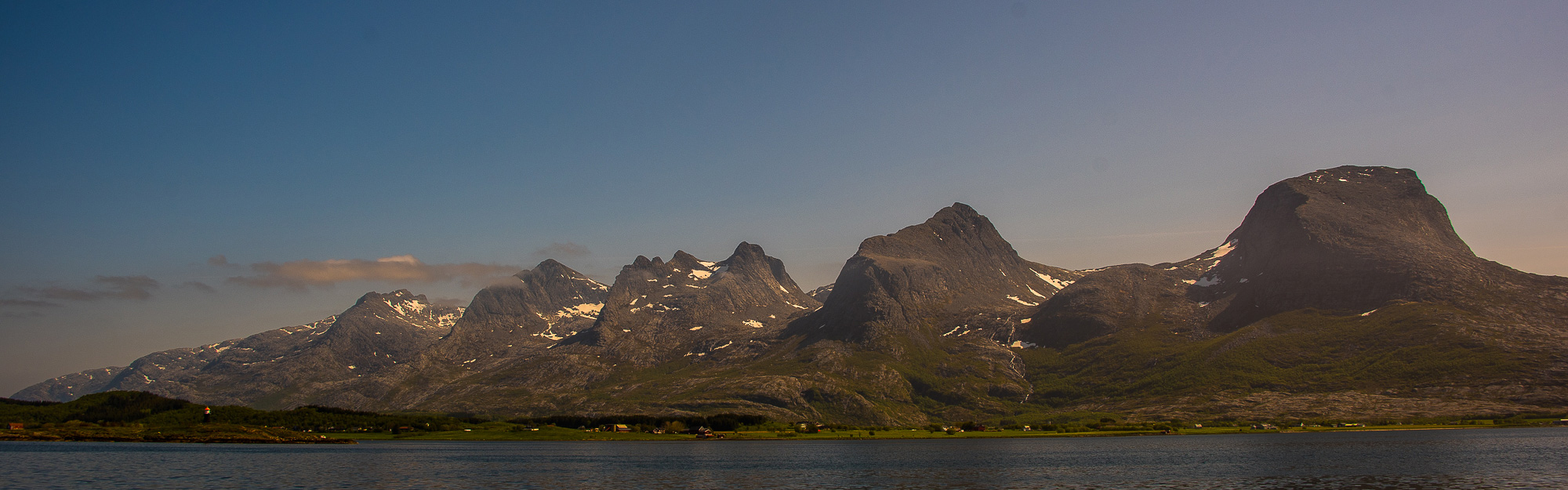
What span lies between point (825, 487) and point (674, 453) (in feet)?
292

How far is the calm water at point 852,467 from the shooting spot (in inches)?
3890

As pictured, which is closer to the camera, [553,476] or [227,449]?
[553,476]

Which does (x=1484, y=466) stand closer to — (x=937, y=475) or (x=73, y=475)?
(x=937, y=475)

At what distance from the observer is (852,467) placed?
446 ft

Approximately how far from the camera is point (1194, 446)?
185m

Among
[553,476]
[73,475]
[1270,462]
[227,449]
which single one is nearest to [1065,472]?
[1270,462]

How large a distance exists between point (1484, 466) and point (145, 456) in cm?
20659

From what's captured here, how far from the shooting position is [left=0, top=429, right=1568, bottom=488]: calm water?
9881cm

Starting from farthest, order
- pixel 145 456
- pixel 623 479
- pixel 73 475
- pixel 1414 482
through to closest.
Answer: pixel 145 456 < pixel 623 479 < pixel 73 475 < pixel 1414 482

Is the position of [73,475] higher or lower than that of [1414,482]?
higher

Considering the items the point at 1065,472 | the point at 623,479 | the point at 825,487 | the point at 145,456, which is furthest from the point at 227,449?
the point at 1065,472

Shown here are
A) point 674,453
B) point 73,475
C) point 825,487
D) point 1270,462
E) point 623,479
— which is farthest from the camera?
point 674,453

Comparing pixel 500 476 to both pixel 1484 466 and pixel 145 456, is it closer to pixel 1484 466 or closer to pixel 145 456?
pixel 145 456

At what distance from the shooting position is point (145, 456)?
151 metres
